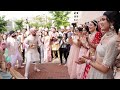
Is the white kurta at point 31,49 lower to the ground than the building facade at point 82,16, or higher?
lower

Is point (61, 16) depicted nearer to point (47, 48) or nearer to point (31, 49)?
point (31, 49)

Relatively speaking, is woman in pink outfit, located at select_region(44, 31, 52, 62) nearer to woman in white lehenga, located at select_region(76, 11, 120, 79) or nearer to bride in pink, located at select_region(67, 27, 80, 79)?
bride in pink, located at select_region(67, 27, 80, 79)

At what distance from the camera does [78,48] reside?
17.0ft

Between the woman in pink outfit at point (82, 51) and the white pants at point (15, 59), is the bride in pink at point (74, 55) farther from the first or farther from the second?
the white pants at point (15, 59)

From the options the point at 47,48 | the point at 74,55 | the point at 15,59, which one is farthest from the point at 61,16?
the point at 47,48

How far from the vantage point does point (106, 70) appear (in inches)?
105

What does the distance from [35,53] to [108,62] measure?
3.50m

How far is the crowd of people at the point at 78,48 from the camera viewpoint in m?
2.69

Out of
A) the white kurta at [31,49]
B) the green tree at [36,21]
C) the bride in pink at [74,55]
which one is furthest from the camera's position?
the white kurta at [31,49]

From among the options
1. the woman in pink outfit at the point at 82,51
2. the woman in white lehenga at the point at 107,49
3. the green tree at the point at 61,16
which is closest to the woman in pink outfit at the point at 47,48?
the green tree at the point at 61,16
